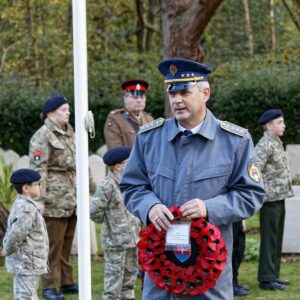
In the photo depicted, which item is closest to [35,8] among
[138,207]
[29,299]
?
[29,299]

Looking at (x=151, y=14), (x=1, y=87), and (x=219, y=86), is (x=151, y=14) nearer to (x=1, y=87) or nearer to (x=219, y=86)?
(x=1, y=87)

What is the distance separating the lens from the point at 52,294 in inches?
367

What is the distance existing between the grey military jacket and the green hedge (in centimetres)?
1237

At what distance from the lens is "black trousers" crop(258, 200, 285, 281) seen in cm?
983

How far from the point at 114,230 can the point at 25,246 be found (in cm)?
99

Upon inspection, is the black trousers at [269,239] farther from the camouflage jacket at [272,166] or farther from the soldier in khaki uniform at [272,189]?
the camouflage jacket at [272,166]

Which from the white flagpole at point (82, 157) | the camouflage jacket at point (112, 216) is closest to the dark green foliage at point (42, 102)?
the camouflage jacket at point (112, 216)

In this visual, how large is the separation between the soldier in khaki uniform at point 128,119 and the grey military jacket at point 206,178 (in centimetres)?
486

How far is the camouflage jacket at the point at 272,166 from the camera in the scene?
375 inches

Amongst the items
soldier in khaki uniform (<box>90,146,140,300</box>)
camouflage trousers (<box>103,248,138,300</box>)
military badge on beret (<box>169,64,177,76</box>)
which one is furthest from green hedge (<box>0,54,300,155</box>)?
military badge on beret (<box>169,64,177,76</box>)

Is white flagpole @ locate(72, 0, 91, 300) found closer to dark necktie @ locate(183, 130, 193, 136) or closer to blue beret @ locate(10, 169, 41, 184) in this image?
dark necktie @ locate(183, 130, 193, 136)

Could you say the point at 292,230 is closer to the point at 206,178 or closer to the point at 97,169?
the point at 97,169

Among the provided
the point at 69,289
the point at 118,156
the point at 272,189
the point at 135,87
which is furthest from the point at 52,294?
the point at 272,189

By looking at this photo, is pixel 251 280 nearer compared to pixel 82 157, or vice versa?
pixel 82 157
